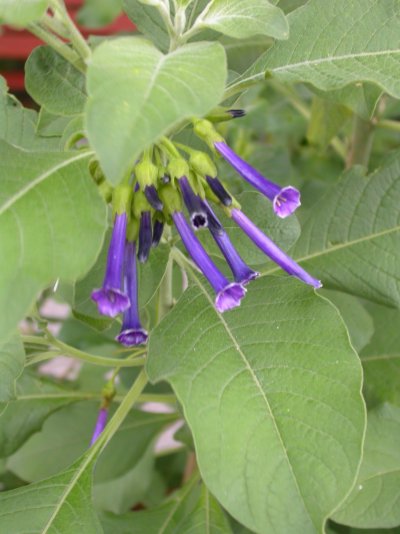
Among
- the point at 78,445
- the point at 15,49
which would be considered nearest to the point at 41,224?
the point at 78,445

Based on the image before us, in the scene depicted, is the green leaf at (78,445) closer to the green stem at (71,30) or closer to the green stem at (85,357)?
the green stem at (85,357)

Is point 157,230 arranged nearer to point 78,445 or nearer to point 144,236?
point 144,236

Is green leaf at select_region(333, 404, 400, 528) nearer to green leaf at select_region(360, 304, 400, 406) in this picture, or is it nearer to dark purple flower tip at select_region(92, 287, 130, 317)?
green leaf at select_region(360, 304, 400, 406)

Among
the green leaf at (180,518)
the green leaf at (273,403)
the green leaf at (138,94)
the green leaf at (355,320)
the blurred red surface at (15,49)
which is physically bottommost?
the blurred red surface at (15,49)

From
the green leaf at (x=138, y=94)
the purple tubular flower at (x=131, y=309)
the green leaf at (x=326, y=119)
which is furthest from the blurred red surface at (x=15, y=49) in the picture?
the green leaf at (x=138, y=94)

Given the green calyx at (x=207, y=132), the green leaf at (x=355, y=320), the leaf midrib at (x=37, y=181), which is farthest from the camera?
the green leaf at (x=355, y=320)

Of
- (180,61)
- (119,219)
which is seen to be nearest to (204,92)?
(180,61)
